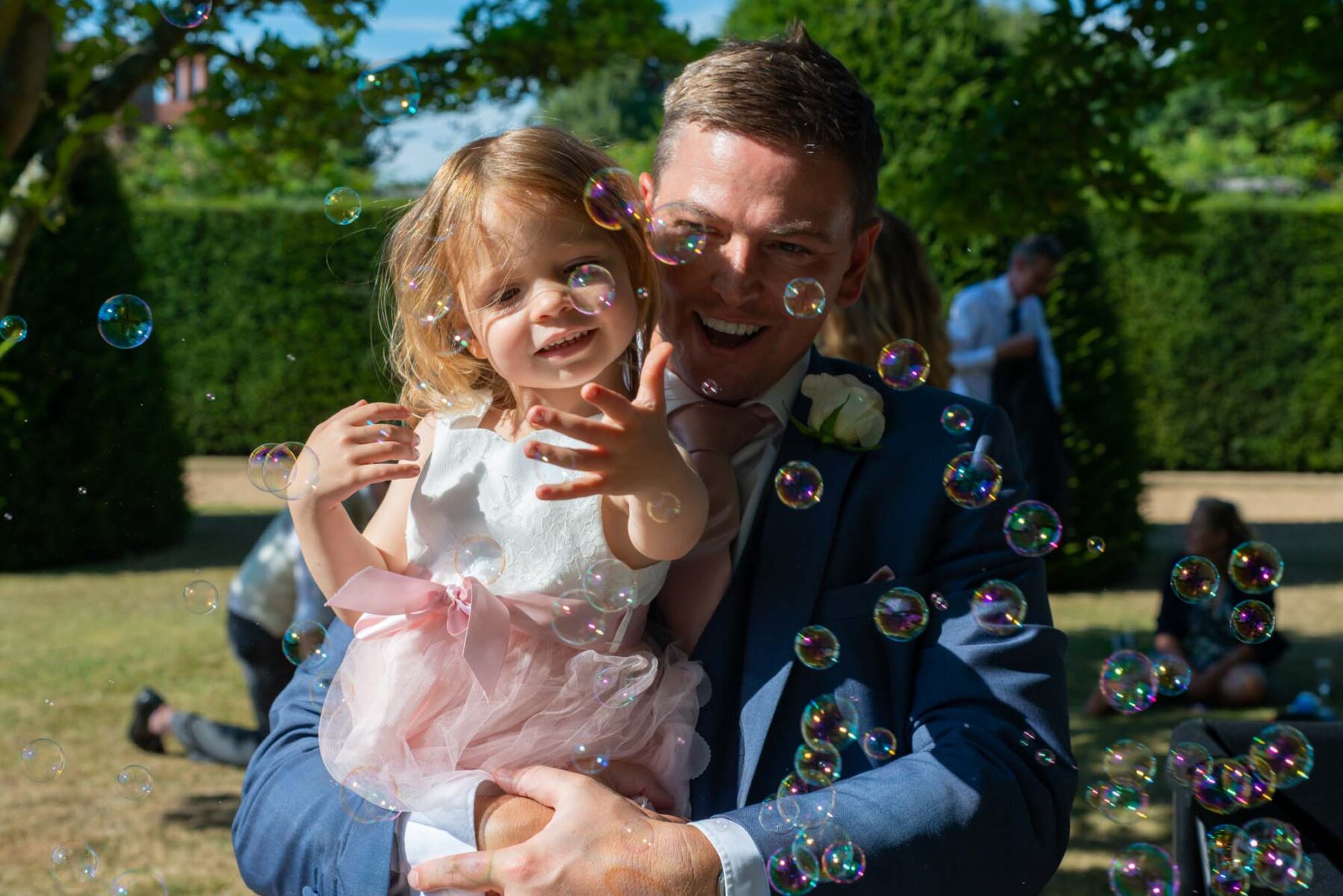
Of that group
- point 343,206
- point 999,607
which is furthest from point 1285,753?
point 343,206

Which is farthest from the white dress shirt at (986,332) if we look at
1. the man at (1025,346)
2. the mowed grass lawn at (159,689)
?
the mowed grass lawn at (159,689)

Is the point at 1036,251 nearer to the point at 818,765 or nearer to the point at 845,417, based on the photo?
the point at 845,417

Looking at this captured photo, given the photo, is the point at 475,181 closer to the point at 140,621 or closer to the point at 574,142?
the point at 574,142

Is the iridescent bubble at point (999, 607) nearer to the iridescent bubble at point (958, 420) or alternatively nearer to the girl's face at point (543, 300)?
the iridescent bubble at point (958, 420)

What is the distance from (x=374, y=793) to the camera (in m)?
1.70

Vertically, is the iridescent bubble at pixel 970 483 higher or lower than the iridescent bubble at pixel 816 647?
higher

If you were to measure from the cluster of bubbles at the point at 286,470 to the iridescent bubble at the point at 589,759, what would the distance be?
49 centimetres

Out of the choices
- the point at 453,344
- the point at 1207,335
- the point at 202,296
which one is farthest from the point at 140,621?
the point at 1207,335

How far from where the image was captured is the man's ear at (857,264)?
2029 mm

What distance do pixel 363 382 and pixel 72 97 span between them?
7.25m

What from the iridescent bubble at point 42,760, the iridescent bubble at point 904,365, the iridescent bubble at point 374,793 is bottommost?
the iridescent bubble at point 42,760

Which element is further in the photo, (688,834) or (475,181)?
(475,181)

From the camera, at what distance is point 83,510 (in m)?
9.81

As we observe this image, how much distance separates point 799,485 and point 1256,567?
1.24 m
